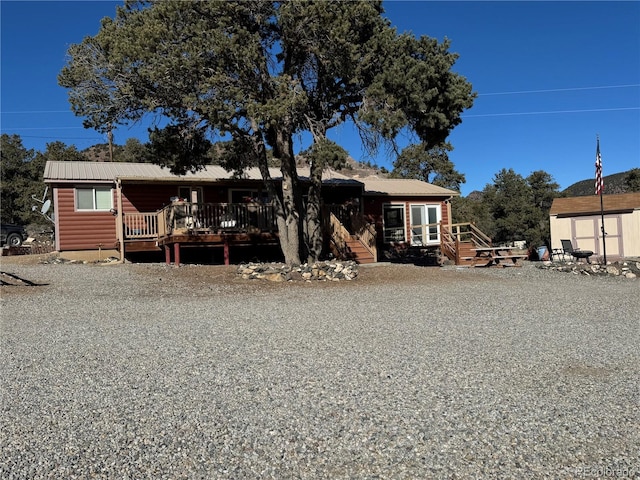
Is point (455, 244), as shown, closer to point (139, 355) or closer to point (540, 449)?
point (139, 355)

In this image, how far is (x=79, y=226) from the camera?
17.9 meters

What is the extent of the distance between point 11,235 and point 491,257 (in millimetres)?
21306

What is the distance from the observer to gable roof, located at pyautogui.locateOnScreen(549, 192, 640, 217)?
23.7 m

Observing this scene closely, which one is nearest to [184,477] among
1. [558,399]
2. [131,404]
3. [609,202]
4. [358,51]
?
[131,404]

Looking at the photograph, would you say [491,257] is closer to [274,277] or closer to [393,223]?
[393,223]

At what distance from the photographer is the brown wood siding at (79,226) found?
17609 millimetres

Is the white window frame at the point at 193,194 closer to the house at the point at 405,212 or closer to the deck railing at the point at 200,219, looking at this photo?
the deck railing at the point at 200,219

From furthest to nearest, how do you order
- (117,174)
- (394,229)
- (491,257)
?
(394,229) → (117,174) → (491,257)

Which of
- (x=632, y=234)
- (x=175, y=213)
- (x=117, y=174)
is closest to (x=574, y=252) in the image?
(x=632, y=234)

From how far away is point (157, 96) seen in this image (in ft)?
41.8

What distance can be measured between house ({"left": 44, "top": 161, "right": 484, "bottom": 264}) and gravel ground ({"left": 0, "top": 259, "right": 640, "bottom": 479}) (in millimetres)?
7043

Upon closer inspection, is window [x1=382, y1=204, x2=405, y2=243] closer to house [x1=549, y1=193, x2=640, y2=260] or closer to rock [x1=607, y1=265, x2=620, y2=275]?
house [x1=549, y1=193, x2=640, y2=260]

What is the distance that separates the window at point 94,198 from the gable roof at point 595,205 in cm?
2057

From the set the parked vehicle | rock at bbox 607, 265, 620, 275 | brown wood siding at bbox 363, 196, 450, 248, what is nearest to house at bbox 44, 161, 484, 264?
brown wood siding at bbox 363, 196, 450, 248
